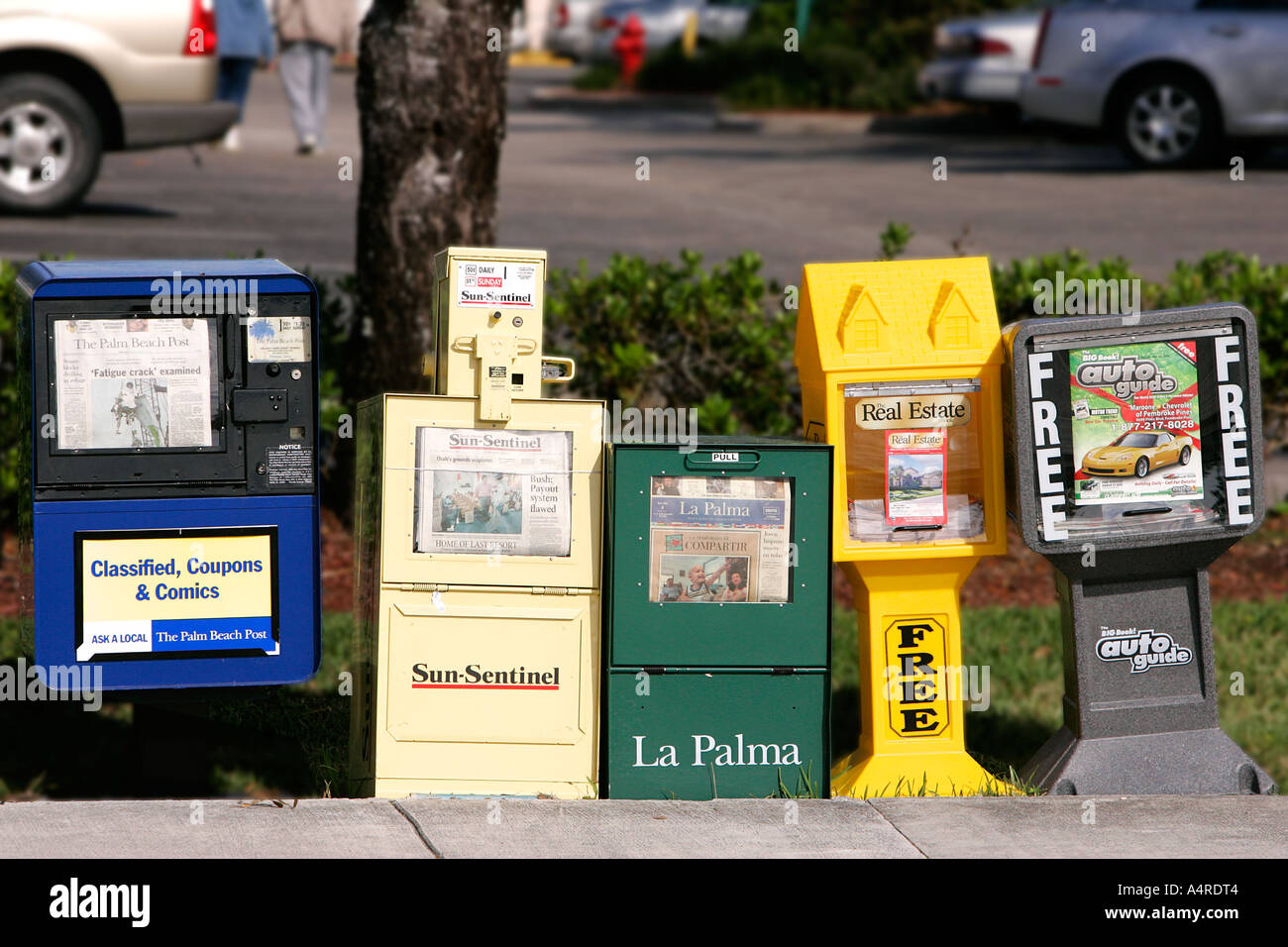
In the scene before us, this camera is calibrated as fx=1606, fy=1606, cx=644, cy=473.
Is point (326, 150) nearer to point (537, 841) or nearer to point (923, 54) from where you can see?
point (923, 54)

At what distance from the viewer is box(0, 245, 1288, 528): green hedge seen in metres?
7.14

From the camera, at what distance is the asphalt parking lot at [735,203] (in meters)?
11.7

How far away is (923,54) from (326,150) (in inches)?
449

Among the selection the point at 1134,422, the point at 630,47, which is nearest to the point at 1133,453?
the point at 1134,422

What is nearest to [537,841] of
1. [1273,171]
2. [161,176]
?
[161,176]

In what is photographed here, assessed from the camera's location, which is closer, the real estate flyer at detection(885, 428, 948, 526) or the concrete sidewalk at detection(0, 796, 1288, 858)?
the concrete sidewalk at detection(0, 796, 1288, 858)

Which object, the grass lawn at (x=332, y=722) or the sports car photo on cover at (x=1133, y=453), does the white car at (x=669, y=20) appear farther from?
the sports car photo on cover at (x=1133, y=453)

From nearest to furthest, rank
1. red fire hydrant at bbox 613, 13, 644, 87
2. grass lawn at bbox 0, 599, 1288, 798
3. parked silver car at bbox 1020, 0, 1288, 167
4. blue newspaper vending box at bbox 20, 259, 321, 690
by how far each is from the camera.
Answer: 1. blue newspaper vending box at bbox 20, 259, 321, 690
2. grass lawn at bbox 0, 599, 1288, 798
3. parked silver car at bbox 1020, 0, 1288, 167
4. red fire hydrant at bbox 613, 13, 644, 87

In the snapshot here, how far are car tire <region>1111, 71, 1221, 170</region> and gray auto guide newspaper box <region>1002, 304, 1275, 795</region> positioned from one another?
11.1m

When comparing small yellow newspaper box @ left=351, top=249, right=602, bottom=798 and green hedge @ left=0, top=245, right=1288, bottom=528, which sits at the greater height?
green hedge @ left=0, top=245, right=1288, bottom=528

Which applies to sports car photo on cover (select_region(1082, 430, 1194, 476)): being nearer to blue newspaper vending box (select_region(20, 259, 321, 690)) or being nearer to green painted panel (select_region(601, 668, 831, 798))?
green painted panel (select_region(601, 668, 831, 798))

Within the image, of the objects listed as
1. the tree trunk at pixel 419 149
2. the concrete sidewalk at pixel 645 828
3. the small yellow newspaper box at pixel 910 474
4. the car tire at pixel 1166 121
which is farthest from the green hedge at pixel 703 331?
the car tire at pixel 1166 121

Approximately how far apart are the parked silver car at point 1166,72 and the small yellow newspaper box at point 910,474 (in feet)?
36.2

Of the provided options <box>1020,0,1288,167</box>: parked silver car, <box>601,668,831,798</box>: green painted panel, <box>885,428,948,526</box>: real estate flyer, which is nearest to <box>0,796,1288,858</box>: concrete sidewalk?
<box>601,668,831,798</box>: green painted panel
